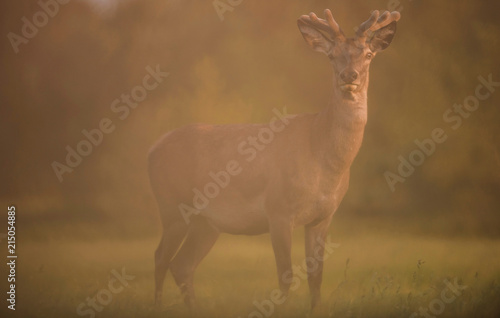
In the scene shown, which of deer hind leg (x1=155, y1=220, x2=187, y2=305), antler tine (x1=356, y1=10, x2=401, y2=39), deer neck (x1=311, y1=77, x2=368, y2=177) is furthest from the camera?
deer hind leg (x1=155, y1=220, x2=187, y2=305)

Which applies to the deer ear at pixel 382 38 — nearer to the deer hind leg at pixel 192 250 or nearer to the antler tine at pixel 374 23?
the antler tine at pixel 374 23

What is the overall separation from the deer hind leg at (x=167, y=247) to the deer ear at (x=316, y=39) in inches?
81.6

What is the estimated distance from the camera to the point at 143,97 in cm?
844

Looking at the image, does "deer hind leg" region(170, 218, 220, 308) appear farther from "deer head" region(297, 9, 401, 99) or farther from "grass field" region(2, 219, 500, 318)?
"deer head" region(297, 9, 401, 99)

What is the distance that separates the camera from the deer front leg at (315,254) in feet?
21.2

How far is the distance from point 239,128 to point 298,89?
181cm

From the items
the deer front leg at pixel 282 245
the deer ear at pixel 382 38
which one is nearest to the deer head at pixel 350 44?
the deer ear at pixel 382 38

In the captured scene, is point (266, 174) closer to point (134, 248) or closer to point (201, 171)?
point (201, 171)

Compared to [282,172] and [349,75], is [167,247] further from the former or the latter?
[349,75]

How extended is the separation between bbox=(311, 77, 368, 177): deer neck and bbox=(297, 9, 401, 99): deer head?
62 millimetres

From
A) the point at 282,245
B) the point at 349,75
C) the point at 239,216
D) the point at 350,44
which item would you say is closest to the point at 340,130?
the point at 349,75

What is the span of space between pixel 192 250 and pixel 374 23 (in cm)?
269

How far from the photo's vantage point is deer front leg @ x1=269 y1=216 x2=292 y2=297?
20.1ft

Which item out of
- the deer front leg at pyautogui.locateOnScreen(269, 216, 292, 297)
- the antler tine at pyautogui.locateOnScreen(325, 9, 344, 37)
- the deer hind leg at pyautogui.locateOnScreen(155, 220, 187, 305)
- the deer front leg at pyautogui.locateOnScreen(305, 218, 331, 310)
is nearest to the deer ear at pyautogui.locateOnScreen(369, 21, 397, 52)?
the antler tine at pyautogui.locateOnScreen(325, 9, 344, 37)
